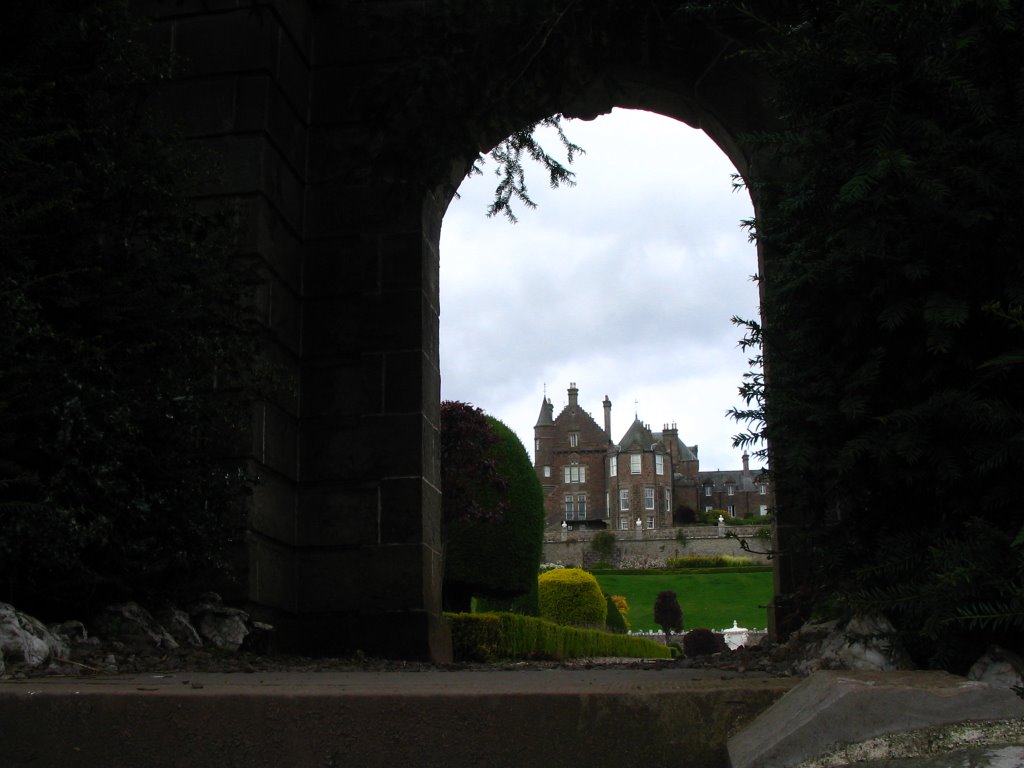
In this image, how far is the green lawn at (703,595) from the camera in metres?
46.4

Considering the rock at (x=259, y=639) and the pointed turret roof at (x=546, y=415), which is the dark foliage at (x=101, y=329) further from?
the pointed turret roof at (x=546, y=415)

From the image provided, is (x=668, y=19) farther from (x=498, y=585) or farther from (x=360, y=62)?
(x=498, y=585)

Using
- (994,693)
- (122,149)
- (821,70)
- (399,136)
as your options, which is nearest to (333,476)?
(399,136)

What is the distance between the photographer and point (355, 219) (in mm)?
7234

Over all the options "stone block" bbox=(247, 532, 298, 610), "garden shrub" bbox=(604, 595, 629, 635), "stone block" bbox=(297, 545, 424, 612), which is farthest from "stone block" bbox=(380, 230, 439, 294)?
"garden shrub" bbox=(604, 595, 629, 635)

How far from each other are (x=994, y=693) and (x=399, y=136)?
4.96 metres

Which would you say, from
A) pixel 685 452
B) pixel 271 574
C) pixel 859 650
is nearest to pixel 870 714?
pixel 859 650

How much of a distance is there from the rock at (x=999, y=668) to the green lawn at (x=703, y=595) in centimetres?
4229

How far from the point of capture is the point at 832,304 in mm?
3607

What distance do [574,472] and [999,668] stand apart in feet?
252

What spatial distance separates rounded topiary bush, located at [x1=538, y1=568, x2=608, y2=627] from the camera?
2555cm

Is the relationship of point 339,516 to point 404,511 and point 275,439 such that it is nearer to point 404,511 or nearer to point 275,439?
point 404,511

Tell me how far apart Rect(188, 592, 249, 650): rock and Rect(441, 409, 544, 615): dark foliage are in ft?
24.7

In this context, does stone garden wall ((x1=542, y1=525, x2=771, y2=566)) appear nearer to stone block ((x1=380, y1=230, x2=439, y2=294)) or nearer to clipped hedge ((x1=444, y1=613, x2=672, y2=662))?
clipped hedge ((x1=444, y1=613, x2=672, y2=662))
